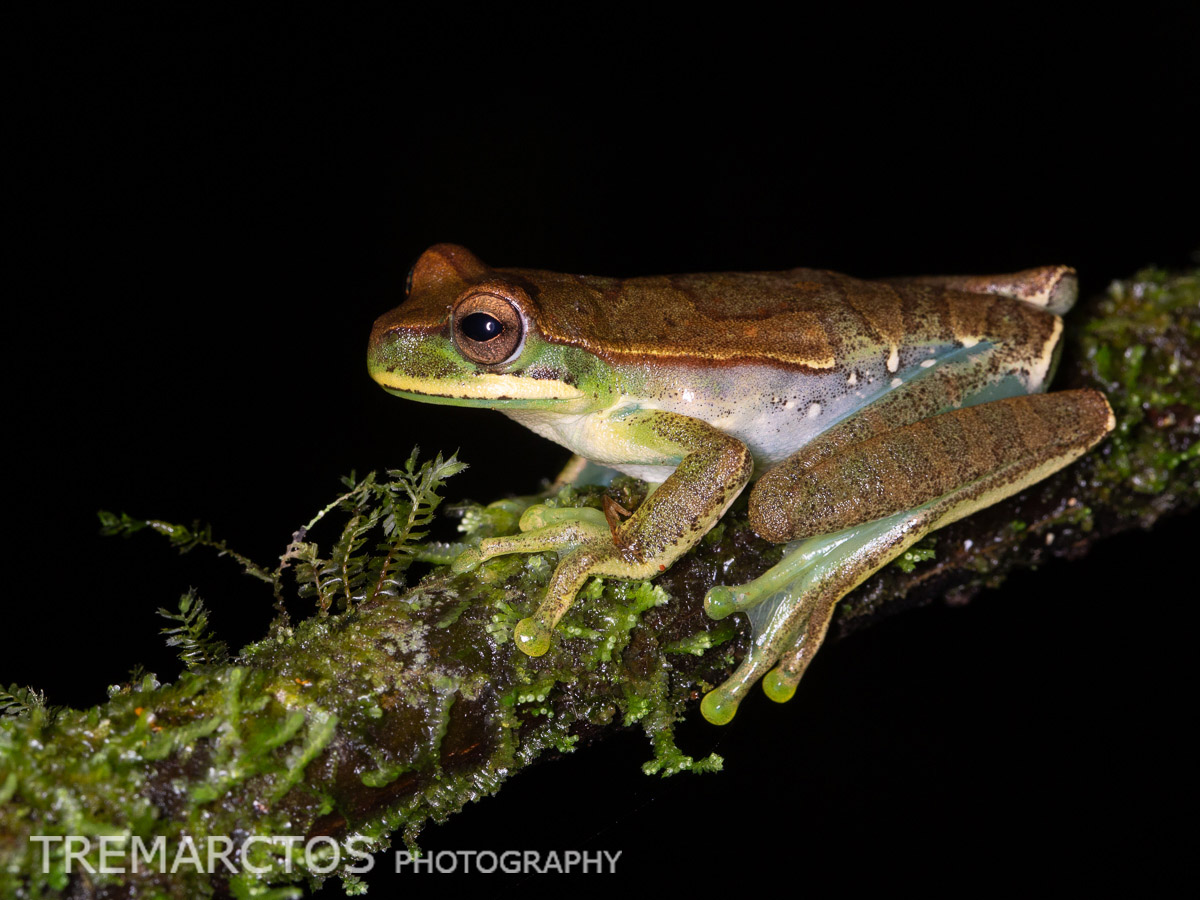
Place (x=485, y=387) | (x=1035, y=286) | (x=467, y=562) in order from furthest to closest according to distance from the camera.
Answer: (x=1035, y=286) < (x=485, y=387) < (x=467, y=562)

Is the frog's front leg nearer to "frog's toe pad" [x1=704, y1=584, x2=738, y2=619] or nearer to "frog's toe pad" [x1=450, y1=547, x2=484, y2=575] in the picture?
"frog's toe pad" [x1=450, y1=547, x2=484, y2=575]

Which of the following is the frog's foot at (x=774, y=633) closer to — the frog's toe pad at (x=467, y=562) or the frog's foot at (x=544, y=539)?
the frog's foot at (x=544, y=539)

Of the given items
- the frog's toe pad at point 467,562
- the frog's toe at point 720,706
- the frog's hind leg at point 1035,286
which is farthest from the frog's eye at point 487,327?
the frog's hind leg at point 1035,286

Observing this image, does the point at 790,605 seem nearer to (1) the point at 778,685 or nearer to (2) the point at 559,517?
(1) the point at 778,685

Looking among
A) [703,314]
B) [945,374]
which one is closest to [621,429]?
[703,314]

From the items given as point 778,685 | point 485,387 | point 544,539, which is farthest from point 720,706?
point 485,387

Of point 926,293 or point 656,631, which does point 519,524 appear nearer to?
point 656,631
